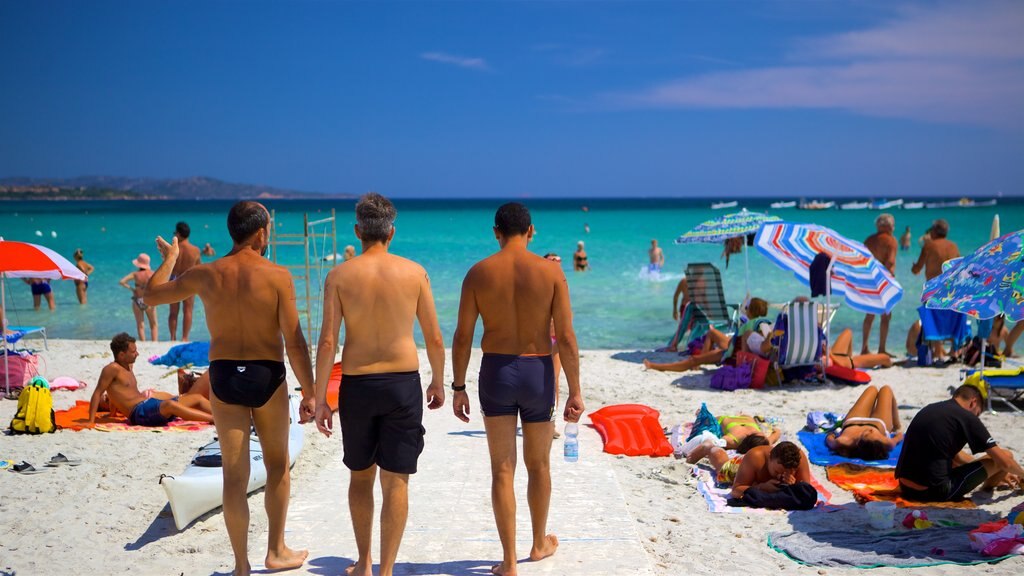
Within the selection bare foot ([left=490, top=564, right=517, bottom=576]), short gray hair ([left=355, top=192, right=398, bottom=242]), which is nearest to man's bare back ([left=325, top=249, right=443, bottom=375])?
short gray hair ([left=355, top=192, right=398, bottom=242])

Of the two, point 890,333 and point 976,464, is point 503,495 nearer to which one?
point 976,464

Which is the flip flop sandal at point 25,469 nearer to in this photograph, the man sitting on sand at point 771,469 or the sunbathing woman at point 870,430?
the man sitting on sand at point 771,469

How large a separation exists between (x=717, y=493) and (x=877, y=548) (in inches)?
47.6

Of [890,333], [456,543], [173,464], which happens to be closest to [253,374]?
[456,543]

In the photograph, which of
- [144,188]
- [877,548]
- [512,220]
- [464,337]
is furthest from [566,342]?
[144,188]

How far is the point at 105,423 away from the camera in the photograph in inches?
282

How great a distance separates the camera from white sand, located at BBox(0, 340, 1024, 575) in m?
4.46

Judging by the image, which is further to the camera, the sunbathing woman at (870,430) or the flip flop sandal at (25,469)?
the sunbathing woman at (870,430)

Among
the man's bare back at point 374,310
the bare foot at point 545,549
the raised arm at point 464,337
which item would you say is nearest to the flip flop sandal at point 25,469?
the man's bare back at point 374,310

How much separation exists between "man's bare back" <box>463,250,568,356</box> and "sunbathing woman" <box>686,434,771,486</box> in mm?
2801

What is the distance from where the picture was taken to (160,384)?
29.8 ft

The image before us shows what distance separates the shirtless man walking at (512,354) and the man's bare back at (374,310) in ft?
0.99

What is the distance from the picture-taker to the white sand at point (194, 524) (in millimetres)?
4461

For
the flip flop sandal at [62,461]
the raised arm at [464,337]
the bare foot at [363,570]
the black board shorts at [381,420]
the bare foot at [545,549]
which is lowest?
the flip flop sandal at [62,461]
